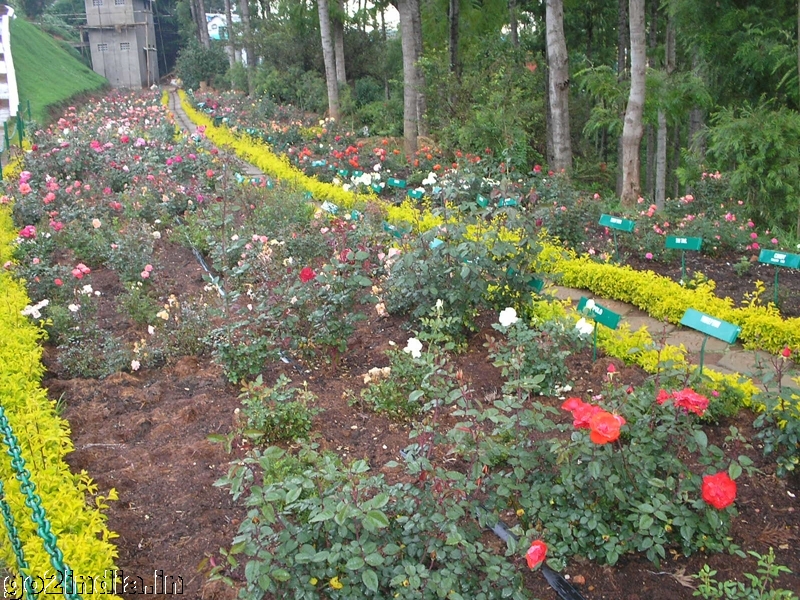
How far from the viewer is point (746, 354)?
4.90 meters

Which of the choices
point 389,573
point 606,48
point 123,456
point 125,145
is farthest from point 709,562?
point 606,48

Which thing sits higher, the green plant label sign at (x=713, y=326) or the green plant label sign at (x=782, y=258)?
the green plant label sign at (x=782, y=258)

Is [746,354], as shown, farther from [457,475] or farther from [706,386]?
[457,475]

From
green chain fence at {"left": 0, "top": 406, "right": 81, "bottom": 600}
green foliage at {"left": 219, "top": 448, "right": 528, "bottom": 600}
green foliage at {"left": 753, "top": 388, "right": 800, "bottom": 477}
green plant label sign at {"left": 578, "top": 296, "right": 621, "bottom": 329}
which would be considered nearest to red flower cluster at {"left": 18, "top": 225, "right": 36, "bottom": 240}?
green chain fence at {"left": 0, "top": 406, "right": 81, "bottom": 600}

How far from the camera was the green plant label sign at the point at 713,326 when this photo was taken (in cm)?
332

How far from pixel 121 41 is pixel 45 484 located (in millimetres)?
38687

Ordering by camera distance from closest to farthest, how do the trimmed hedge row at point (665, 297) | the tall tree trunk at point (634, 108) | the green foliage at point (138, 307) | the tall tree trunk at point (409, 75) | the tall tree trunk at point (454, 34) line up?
the trimmed hedge row at point (665, 297)
the green foliage at point (138, 307)
the tall tree trunk at point (634, 108)
the tall tree trunk at point (409, 75)
the tall tree trunk at point (454, 34)

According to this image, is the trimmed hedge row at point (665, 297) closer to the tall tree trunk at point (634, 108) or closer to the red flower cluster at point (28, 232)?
the tall tree trunk at point (634, 108)

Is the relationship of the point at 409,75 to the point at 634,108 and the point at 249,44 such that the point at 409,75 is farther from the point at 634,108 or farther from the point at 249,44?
the point at 249,44

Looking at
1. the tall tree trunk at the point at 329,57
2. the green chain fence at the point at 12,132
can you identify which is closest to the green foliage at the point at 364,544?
the green chain fence at the point at 12,132

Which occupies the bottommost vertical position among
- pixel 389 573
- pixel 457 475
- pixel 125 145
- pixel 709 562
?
pixel 709 562

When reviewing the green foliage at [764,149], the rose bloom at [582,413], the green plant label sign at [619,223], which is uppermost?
the green foliage at [764,149]

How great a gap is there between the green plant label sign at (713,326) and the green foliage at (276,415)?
2.08 m

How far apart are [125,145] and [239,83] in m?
14.0
